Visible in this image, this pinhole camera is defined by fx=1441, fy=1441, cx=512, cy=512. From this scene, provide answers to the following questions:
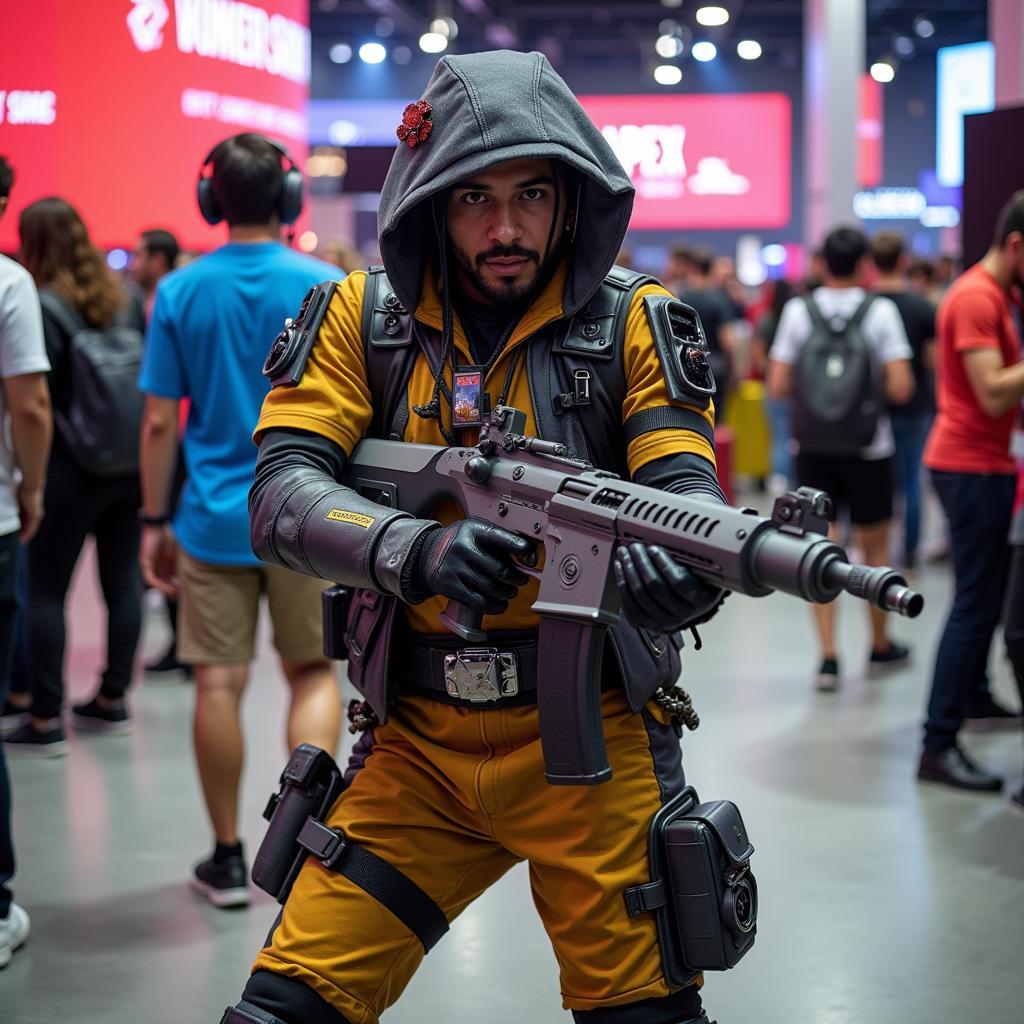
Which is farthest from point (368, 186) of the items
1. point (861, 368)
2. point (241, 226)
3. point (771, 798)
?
point (771, 798)

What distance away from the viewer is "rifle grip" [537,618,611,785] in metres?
1.69

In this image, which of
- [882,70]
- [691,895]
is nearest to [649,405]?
[691,895]

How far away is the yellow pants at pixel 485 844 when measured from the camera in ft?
5.82

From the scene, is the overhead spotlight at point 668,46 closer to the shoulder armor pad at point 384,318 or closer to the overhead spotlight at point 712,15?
the overhead spotlight at point 712,15

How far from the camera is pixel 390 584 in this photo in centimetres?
174

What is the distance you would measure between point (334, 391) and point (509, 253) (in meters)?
0.30

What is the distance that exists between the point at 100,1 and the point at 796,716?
13.5 feet

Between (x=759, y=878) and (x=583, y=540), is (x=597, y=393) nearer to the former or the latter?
(x=583, y=540)

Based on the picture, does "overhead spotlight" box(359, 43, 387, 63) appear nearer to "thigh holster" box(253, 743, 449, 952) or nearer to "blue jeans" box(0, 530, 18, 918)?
"blue jeans" box(0, 530, 18, 918)

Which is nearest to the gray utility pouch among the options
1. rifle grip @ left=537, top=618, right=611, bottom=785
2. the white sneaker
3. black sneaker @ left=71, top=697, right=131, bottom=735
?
rifle grip @ left=537, top=618, right=611, bottom=785

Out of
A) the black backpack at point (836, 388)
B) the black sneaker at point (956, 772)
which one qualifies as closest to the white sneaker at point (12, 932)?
the black sneaker at point (956, 772)

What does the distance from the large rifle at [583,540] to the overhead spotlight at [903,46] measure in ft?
72.0

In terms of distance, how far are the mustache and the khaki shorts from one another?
5.01 feet

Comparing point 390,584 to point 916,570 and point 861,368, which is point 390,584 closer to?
point 861,368
